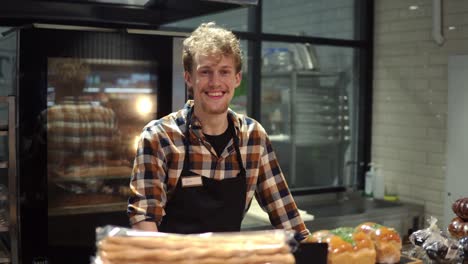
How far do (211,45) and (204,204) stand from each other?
51 centimetres

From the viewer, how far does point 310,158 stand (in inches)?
186

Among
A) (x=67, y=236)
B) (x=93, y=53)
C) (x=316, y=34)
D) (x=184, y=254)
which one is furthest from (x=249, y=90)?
(x=184, y=254)

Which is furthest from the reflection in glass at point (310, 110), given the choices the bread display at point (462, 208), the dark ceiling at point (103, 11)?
the bread display at point (462, 208)

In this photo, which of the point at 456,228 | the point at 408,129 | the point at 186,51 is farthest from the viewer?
the point at 408,129

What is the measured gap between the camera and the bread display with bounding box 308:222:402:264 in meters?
1.54

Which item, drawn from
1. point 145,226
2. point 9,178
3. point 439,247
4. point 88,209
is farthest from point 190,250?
point 88,209

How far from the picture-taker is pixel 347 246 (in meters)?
1.55

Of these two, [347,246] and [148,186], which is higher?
[148,186]

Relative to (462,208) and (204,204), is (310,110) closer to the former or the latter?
(462,208)

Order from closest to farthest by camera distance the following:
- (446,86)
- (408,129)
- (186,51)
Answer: (186,51)
(446,86)
(408,129)

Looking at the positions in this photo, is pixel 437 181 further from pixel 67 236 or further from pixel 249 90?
pixel 67 236

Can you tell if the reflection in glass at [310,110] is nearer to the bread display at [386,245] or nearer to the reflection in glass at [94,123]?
the reflection in glass at [94,123]

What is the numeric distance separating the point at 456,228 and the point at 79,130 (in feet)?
6.22

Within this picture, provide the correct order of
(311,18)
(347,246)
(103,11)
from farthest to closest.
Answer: (311,18)
(103,11)
(347,246)
